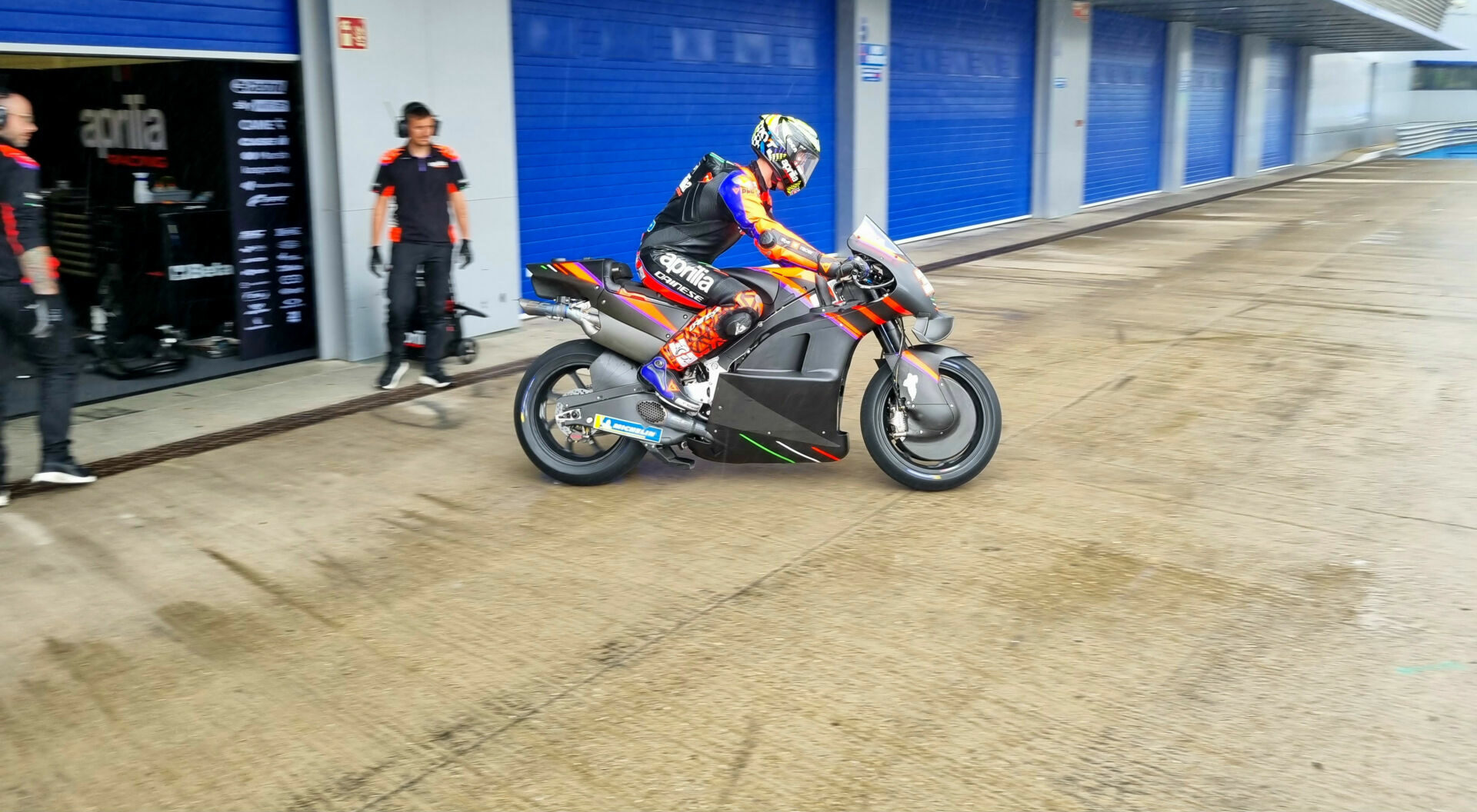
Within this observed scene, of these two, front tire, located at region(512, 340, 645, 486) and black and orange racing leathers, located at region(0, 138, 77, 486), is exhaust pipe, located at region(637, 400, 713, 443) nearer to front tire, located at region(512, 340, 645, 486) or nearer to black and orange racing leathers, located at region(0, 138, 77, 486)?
front tire, located at region(512, 340, 645, 486)

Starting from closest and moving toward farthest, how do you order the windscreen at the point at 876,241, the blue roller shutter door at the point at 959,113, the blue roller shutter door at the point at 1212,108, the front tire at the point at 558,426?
the windscreen at the point at 876,241 < the front tire at the point at 558,426 < the blue roller shutter door at the point at 959,113 < the blue roller shutter door at the point at 1212,108

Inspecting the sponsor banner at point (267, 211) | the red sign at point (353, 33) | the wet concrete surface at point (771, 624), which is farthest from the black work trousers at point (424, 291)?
→ the red sign at point (353, 33)

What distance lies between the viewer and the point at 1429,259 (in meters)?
14.7

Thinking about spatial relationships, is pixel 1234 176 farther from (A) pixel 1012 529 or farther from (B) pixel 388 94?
(A) pixel 1012 529

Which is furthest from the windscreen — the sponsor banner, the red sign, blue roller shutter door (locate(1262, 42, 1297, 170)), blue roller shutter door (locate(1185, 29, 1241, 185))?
blue roller shutter door (locate(1262, 42, 1297, 170))

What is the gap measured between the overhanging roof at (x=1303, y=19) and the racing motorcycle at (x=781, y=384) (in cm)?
1819

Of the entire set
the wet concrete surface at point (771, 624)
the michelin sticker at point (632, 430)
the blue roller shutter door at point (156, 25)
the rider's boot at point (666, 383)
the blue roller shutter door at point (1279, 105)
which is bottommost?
the wet concrete surface at point (771, 624)

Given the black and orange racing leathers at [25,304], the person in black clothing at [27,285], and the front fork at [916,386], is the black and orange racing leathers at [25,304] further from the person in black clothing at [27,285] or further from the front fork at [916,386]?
the front fork at [916,386]

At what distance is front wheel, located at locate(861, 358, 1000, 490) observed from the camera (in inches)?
224

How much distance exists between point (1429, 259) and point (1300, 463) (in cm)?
1019

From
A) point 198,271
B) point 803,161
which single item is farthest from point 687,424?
point 198,271

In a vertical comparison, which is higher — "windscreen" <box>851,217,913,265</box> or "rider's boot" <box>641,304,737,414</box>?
"windscreen" <box>851,217,913,265</box>

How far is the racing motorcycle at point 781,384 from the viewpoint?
5.65 m

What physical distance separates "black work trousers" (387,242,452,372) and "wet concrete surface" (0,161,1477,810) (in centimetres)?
67
